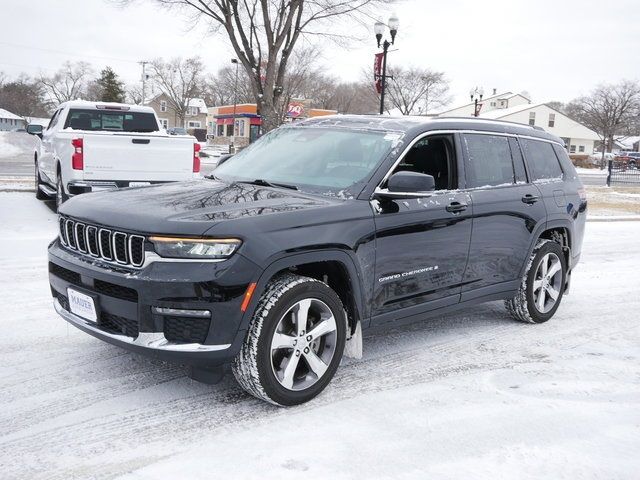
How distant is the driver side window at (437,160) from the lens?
4.71 m

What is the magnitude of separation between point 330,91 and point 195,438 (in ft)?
266

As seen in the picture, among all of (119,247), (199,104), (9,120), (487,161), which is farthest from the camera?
(199,104)

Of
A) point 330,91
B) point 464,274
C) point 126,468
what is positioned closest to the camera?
point 126,468

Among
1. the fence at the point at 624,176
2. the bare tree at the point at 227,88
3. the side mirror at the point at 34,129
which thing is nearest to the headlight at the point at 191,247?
the side mirror at the point at 34,129

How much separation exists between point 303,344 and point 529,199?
273 centimetres

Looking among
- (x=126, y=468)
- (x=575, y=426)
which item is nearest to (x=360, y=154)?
(x=575, y=426)

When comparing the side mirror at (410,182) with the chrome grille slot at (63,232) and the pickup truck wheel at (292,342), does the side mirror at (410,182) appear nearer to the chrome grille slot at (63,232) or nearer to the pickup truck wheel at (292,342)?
the pickup truck wheel at (292,342)

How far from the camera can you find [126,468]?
3021 millimetres

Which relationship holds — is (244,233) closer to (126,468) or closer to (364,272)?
(364,272)

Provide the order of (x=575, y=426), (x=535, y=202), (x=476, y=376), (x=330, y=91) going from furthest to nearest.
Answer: (x=330, y=91) → (x=535, y=202) → (x=476, y=376) → (x=575, y=426)

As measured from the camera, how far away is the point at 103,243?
365 cm

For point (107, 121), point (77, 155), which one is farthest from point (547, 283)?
point (107, 121)

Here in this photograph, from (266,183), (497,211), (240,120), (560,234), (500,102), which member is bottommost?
(560,234)

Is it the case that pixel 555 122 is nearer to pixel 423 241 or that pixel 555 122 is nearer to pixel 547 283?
pixel 547 283
